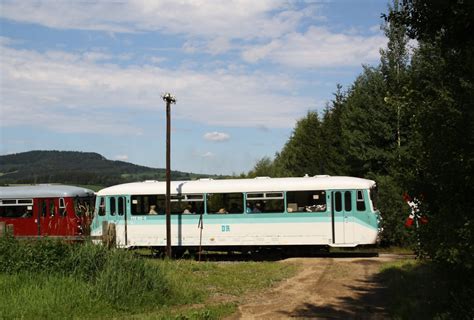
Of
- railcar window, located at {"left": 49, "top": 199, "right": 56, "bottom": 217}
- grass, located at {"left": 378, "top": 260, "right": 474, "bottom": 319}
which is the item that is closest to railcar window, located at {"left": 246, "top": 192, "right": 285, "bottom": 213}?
grass, located at {"left": 378, "top": 260, "right": 474, "bottom": 319}

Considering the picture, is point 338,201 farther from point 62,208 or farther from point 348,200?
point 62,208

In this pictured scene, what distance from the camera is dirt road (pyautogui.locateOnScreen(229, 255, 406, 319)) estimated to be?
10.0 m

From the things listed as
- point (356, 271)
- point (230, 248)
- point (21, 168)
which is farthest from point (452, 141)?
point (21, 168)

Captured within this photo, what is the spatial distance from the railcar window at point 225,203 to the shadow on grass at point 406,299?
22.8 ft

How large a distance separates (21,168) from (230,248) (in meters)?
85.3

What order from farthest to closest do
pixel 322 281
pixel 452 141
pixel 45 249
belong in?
pixel 322 281
pixel 45 249
pixel 452 141

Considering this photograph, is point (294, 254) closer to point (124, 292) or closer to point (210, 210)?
point (210, 210)

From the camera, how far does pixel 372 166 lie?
98.2 feet

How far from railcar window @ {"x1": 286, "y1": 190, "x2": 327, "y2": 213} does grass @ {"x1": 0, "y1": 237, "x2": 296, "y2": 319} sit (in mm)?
7403

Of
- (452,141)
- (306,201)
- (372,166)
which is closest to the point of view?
(452,141)

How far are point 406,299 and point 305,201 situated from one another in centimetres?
984

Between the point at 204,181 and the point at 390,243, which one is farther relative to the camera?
the point at 390,243

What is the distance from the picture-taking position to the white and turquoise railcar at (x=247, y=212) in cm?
1948

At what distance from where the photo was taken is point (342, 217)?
765 inches
